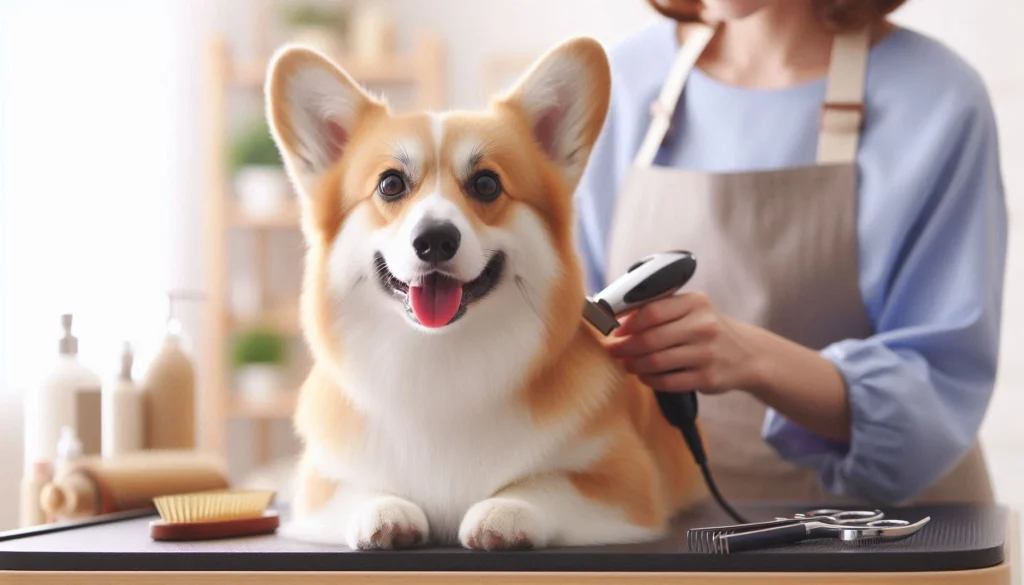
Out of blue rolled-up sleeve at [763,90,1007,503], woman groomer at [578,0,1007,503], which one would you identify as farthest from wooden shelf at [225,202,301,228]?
blue rolled-up sleeve at [763,90,1007,503]

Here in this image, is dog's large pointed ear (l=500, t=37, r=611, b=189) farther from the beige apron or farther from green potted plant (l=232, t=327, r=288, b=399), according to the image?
green potted plant (l=232, t=327, r=288, b=399)

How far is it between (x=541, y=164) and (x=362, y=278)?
0.16 metres

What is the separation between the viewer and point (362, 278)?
826mm

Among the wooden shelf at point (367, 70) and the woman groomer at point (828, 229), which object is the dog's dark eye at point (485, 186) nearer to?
the woman groomer at point (828, 229)

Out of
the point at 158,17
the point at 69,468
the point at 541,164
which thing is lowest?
the point at 69,468

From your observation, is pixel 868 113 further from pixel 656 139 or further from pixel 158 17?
pixel 158 17

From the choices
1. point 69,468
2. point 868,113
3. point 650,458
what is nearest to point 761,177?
point 868,113

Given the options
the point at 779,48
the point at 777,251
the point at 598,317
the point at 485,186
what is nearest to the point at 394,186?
the point at 485,186

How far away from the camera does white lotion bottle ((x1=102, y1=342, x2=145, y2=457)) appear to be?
130 centimetres

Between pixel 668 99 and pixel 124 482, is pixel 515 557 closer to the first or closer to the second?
pixel 124 482

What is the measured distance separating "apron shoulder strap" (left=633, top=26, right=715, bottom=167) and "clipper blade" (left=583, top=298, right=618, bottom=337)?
1.66 ft

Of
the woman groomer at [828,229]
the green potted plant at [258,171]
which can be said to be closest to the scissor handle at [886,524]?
the woman groomer at [828,229]

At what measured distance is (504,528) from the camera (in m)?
0.77

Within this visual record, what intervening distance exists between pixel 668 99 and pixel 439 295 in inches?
26.0
